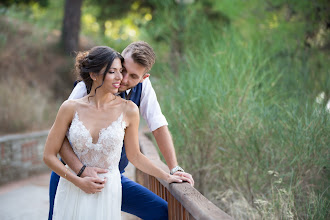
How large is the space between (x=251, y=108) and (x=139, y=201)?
2014mm

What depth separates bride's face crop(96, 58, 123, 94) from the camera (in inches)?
88.4

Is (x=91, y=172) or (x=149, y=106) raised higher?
(x=149, y=106)

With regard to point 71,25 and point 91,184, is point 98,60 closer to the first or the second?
point 91,184

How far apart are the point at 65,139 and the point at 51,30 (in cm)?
1025

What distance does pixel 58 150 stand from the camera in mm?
2238

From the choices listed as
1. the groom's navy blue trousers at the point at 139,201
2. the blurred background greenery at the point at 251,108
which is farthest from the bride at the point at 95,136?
the blurred background greenery at the point at 251,108

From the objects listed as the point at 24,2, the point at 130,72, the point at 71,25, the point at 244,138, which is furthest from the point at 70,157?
the point at 24,2

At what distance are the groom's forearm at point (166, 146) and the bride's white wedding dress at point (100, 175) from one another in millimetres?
438

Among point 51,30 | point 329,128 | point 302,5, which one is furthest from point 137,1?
point 329,128

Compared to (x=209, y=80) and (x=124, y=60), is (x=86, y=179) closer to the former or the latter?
(x=124, y=60)

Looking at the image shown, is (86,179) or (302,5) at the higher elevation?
(302,5)

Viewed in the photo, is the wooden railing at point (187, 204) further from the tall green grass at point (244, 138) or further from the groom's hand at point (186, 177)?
the tall green grass at point (244, 138)

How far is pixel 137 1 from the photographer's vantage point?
12.6 meters

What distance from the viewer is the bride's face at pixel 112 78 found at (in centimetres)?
224
